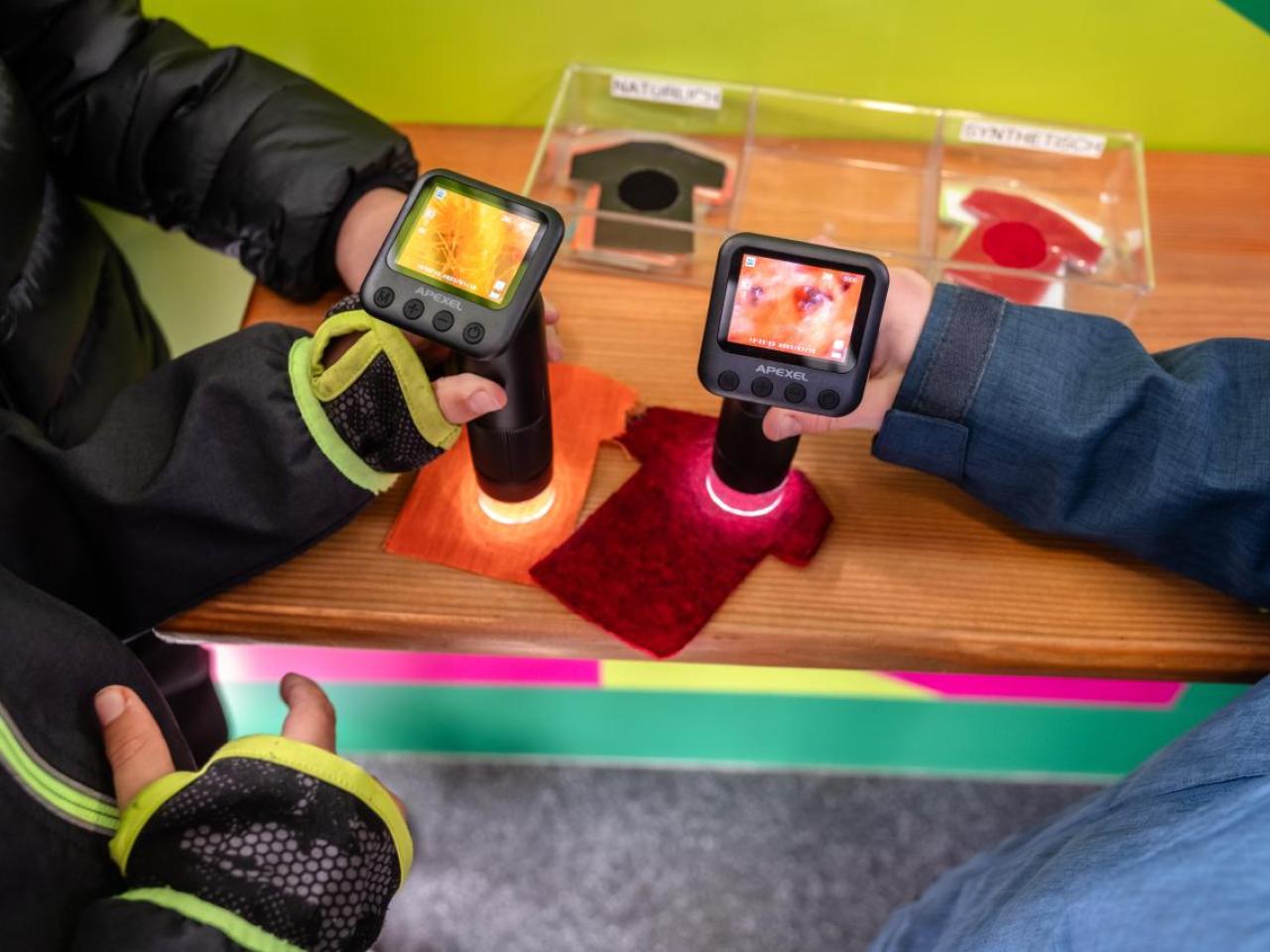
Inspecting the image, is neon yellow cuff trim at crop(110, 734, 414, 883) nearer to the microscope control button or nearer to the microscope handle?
the microscope handle

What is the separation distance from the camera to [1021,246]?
2.93 ft

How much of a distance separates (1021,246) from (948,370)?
350 mm

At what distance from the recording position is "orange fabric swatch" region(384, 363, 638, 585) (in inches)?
26.8

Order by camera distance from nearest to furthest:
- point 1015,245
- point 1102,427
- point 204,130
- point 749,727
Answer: point 1102,427 → point 204,130 → point 1015,245 → point 749,727

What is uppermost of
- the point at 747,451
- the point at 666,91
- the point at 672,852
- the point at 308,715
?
the point at 666,91

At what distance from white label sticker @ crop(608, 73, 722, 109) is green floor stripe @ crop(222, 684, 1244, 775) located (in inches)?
25.9

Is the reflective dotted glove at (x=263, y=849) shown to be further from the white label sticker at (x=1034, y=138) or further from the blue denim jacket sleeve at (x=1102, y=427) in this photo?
the white label sticker at (x=1034, y=138)

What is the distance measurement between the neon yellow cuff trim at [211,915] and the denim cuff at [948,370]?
494 mm

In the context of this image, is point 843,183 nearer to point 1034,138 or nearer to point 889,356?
point 1034,138

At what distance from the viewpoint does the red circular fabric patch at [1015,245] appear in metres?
0.89

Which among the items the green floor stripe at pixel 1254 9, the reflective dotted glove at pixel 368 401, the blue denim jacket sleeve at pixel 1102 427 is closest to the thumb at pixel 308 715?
the reflective dotted glove at pixel 368 401

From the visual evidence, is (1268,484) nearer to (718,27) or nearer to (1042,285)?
(1042,285)

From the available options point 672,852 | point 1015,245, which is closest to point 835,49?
point 1015,245

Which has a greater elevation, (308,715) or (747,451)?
(747,451)
